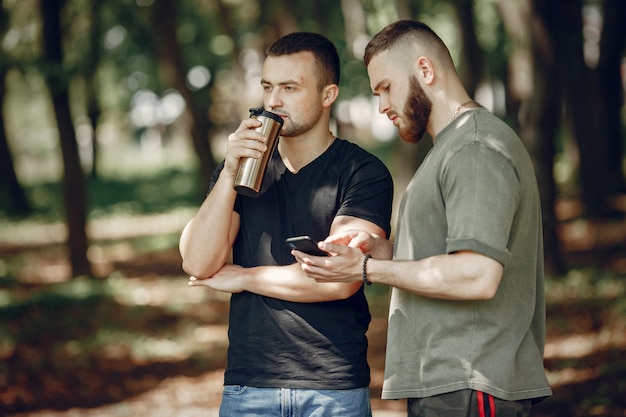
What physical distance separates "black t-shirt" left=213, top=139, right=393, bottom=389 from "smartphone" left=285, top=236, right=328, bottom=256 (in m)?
0.35

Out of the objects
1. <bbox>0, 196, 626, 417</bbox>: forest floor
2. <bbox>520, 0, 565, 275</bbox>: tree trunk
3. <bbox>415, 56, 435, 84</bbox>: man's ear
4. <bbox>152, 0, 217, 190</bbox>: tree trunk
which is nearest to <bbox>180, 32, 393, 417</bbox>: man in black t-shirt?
<bbox>415, 56, 435, 84</bbox>: man's ear

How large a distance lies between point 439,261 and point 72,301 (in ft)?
34.6

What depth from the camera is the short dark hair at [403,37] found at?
3.15 metres

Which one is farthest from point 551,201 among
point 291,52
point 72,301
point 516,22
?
point 291,52

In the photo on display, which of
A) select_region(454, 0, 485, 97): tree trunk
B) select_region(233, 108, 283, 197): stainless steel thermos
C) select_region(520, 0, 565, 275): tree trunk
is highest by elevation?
select_region(454, 0, 485, 97): tree trunk

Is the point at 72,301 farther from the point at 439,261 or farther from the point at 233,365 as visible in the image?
the point at 439,261

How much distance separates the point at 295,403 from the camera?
3.36 meters

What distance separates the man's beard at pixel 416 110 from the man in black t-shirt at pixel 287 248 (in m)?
0.33

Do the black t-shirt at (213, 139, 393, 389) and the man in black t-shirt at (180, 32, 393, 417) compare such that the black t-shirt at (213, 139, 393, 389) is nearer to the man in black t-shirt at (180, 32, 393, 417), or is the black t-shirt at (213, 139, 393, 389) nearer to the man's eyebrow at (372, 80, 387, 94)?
the man in black t-shirt at (180, 32, 393, 417)

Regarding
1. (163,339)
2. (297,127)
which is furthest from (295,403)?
(163,339)

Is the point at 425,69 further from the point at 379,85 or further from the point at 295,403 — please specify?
the point at 295,403

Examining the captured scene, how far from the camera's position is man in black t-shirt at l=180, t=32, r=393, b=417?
336cm

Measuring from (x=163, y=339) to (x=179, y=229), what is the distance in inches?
415

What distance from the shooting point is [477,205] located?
282 cm
